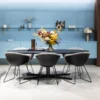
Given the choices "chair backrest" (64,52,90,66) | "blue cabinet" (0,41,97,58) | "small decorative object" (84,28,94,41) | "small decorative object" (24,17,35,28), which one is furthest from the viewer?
"small decorative object" (24,17,35,28)

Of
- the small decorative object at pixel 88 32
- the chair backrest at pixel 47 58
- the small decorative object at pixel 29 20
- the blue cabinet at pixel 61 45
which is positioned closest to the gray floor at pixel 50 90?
the chair backrest at pixel 47 58

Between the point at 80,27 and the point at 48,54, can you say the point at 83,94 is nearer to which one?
the point at 48,54

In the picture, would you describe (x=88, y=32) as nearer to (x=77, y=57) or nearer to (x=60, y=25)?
(x=60, y=25)

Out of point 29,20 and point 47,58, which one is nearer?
point 47,58

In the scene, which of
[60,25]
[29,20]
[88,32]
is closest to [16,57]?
[29,20]

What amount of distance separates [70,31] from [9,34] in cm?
224

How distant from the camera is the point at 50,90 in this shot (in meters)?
4.30

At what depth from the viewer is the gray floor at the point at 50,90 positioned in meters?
3.84

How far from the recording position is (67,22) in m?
7.73

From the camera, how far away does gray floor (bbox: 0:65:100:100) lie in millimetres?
3842

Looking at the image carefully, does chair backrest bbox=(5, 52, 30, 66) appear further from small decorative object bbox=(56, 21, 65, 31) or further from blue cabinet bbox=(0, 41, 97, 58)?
small decorative object bbox=(56, 21, 65, 31)

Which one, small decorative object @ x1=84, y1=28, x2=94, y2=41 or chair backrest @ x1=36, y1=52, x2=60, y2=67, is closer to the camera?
chair backrest @ x1=36, y1=52, x2=60, y2=67

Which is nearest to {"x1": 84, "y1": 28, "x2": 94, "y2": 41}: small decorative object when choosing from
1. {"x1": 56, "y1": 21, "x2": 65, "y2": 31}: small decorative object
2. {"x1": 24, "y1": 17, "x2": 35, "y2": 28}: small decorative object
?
{"x1": 56, "y1": 21, "x2": 65, "y2": 31}: small decorative object

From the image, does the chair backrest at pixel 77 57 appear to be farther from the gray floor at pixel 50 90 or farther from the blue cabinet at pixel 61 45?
the blue cabinet at pixel 61 45
